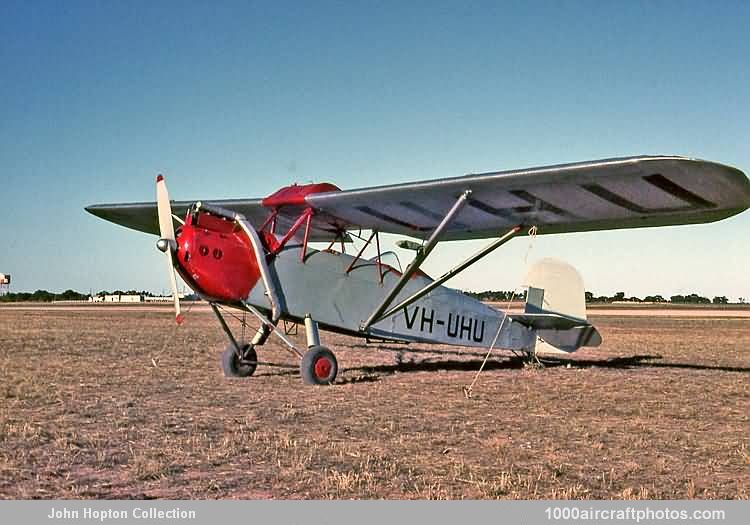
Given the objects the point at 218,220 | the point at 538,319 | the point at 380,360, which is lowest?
the point at 380,360

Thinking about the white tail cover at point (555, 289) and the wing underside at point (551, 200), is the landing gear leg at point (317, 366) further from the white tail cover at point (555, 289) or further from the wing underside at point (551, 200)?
the white tail cover at point (555, 289)

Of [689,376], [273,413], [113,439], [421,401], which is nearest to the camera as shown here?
[113,439]

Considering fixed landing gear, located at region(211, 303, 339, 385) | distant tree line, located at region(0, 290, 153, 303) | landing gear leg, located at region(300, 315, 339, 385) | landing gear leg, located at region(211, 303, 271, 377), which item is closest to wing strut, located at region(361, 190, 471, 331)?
fixed landing gear, located at region(211, 303, 339, 385)

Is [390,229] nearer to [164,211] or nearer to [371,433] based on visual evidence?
[164,211]

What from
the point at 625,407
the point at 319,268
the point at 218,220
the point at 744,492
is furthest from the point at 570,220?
the point at 744,492

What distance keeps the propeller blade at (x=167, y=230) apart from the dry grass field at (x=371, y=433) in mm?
1257

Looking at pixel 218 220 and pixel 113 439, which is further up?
pixel 218 220

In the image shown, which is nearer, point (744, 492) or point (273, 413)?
point (744, 492)

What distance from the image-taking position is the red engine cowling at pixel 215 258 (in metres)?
8.91

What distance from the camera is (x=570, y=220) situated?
991 centimetres

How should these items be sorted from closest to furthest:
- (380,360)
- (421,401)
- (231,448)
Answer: (231,448) → (421,401) → (380,360)

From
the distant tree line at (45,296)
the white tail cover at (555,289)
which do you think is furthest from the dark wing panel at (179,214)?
the distant tree line at (45,296)

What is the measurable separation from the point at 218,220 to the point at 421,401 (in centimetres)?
367

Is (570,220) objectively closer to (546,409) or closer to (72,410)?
(546,409)
